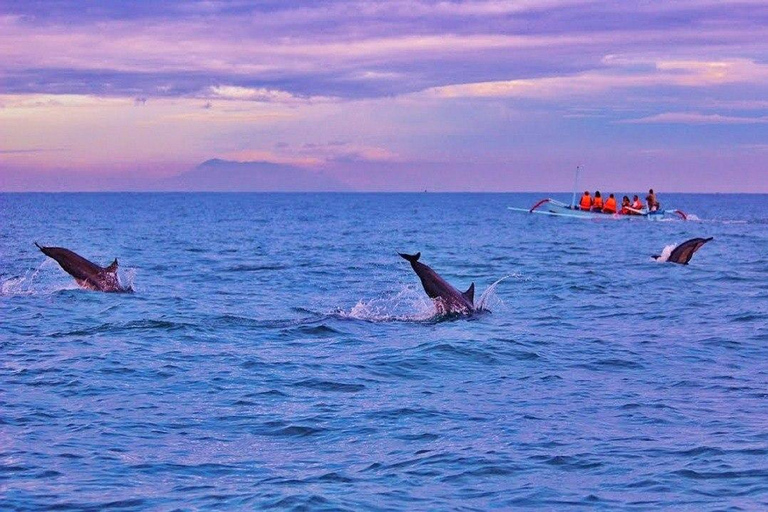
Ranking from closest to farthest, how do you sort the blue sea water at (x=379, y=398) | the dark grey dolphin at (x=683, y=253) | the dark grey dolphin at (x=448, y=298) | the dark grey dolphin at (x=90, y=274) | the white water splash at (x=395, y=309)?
the blue sea water at (x=379, y=398)
the dark grey dolphin at (x=448, y=298)
the white water splash at (x=395, y=309)
the dark grey dolphin at (x=90, y=274)
the dark grey dolphin at (x=683, y=253)

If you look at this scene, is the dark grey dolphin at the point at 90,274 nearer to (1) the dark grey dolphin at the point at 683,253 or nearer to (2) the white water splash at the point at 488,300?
(2) the white water splash at the point at 488,300

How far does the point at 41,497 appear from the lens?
10453 millimetres

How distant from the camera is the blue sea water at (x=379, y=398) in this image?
1081cm

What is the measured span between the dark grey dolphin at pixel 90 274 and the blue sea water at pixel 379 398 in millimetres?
724

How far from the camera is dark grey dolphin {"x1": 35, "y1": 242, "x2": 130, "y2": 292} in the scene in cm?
2733

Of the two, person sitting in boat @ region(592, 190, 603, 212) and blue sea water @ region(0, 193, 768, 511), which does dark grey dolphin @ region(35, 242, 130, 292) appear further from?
person sitting in boat @ region(592, 190, 603, 212)

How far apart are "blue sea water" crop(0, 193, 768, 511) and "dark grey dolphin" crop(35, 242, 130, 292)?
72 centimetres

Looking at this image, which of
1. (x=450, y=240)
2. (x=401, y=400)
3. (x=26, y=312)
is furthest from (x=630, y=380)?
(x=450, y=240)

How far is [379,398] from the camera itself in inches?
597

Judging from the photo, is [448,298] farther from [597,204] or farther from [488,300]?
[597,204]

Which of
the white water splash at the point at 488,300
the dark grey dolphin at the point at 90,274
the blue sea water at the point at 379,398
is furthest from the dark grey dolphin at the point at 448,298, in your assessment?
the dark grey dolphin at the point at 90,274

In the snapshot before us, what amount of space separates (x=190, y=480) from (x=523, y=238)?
58296 mm

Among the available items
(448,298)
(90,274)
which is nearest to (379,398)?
(448,298)

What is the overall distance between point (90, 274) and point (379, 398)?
1513 centimetres
